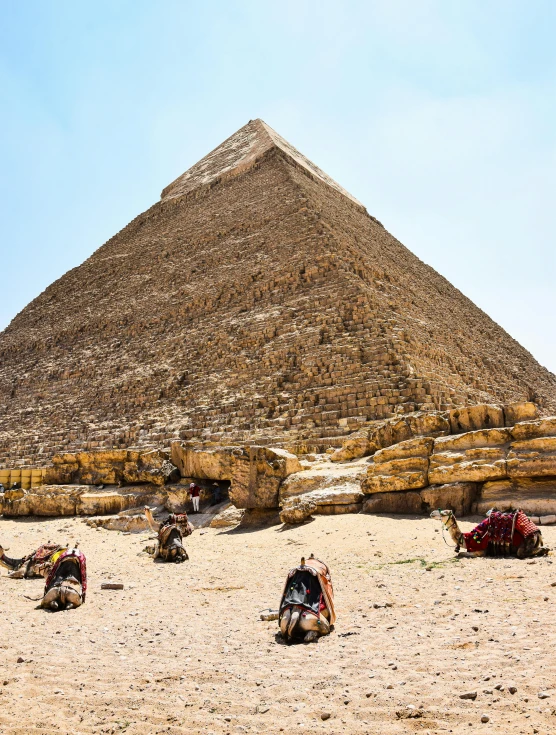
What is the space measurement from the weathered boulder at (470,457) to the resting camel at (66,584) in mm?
4082

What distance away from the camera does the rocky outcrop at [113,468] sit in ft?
41.7

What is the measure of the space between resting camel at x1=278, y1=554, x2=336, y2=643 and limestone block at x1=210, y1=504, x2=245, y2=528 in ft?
18.7

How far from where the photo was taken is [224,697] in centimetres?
266

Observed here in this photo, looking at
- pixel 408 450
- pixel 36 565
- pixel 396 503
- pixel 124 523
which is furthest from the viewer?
pixel 124 523

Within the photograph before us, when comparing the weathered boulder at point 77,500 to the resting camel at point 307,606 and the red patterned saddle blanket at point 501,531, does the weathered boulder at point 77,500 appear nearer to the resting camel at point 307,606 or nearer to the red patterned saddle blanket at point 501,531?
the red patterned saddle blanket at point 501,531

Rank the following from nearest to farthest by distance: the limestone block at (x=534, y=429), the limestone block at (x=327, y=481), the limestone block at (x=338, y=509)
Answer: the limestone block at (x=534, y=429), the limestone block at (x=338, y=509), the limestone block at (x=327, y=481)

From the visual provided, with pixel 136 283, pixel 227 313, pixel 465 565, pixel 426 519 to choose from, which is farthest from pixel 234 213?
pixel 465 565

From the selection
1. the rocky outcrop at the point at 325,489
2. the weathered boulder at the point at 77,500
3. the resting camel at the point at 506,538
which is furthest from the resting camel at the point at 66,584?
the weathered boulder at the point at 77,500

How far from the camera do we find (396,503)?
732 centimetres

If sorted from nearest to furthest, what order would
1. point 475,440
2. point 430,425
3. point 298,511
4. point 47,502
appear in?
point 475,440 < point 298,511 < point 430,425 < point 47,502

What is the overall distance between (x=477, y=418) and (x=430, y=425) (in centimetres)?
72

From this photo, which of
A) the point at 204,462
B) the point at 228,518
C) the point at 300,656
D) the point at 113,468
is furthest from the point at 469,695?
the point at 113,468

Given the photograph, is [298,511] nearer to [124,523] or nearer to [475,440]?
[475,440]

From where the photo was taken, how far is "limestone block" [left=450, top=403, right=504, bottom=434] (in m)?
7.99
